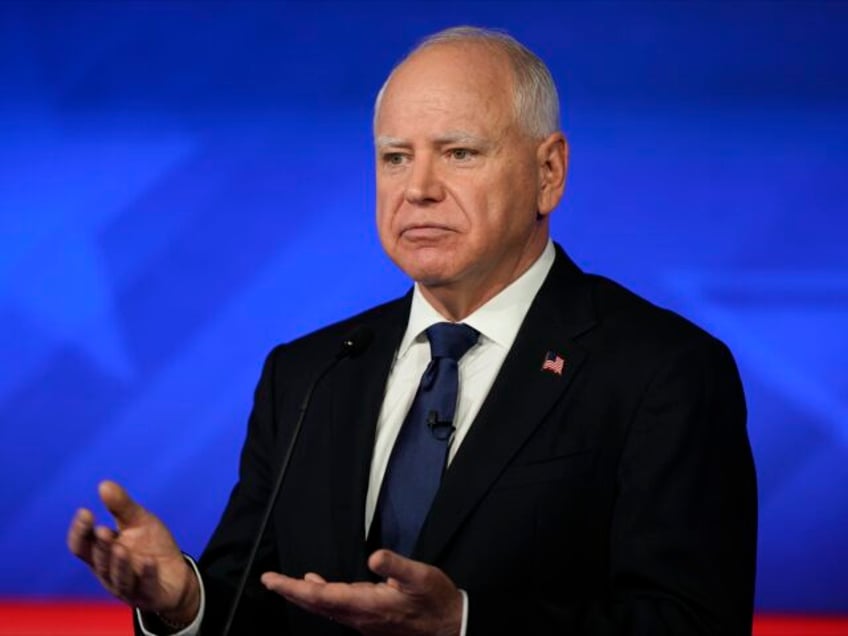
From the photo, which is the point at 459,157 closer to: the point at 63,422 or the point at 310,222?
the point at 310,222

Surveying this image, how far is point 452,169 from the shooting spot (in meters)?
2.41

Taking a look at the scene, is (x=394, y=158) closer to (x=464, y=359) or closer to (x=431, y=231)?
(x=431, y=231)

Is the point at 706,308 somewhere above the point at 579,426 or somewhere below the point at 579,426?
above

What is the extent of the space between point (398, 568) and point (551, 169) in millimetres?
979

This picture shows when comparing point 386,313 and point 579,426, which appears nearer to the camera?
point 579,426

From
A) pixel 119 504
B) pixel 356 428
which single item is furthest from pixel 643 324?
pixel 119 504

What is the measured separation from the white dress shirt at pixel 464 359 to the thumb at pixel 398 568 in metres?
0.51

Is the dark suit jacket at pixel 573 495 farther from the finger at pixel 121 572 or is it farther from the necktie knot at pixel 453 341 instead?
the finger at pixel 121 572

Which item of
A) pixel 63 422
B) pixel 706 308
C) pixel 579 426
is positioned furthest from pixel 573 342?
pixel 63 422

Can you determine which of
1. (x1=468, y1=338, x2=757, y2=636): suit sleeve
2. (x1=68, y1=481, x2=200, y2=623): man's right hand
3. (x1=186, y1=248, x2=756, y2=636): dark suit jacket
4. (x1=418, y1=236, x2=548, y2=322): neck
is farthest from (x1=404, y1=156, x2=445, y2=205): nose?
(x1=68, y1=481, x2=200, y2=623): man's right hand

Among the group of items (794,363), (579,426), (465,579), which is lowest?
(465,579)

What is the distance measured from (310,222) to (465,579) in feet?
5.79

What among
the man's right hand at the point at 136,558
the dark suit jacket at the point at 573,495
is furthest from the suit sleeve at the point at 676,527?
the man's right hand at the point at 136,558

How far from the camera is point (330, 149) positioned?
3824 mm
